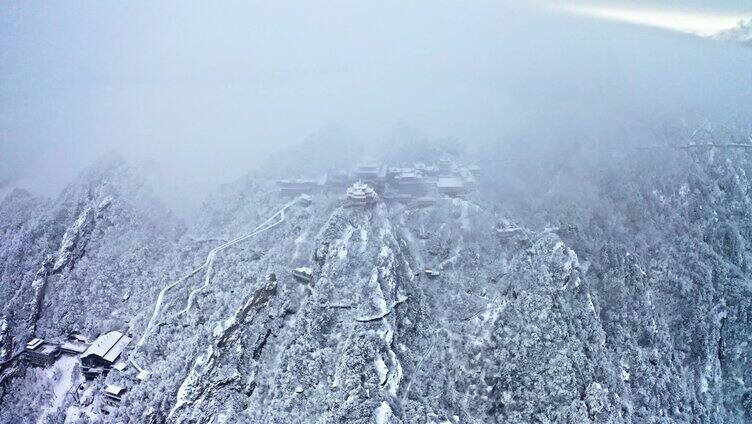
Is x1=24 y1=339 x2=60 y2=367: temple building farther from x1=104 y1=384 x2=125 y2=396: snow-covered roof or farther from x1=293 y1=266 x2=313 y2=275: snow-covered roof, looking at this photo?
x1=293 y1=266 x2=313 y2=275: snow-covered roof

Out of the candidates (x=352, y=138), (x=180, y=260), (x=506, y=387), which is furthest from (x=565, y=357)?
(x=352, y=138)

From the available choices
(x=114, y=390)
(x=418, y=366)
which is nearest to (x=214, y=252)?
(x=114, y=390)

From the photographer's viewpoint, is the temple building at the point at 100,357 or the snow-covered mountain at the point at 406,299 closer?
the snow-covered mountain at the point at 406,299

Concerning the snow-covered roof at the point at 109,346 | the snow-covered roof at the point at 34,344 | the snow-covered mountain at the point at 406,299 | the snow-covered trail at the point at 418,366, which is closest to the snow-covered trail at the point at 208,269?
the snow-covered mountain at the point at 406,299

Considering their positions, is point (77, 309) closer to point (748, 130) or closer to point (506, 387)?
point (506, 387)

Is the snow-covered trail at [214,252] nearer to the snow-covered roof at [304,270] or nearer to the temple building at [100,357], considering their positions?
the temple building at [100,357]

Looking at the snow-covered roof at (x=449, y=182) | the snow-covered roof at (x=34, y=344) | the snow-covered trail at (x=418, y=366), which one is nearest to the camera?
the snow-covered trail at (x=418, y=366)

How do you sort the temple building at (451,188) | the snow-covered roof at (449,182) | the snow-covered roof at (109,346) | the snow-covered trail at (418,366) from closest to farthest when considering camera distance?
the snow-covered trail at (418,366)
the snow-covered roof at (109,346)
the temple building at (451,188)
the snow-covered roof at (449,182)
